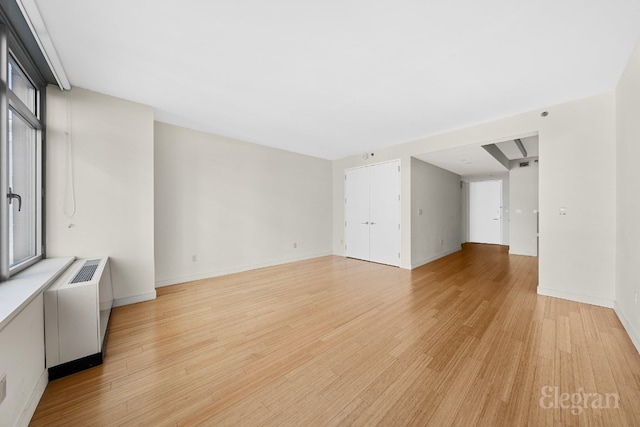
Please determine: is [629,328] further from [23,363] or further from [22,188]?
[22,188]

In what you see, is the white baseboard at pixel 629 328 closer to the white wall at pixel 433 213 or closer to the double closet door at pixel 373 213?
the white wall at pixel 433 213

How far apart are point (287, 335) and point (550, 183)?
395 centimetres

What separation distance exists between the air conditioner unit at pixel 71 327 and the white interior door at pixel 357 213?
478 cm

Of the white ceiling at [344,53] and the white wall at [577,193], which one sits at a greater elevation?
the white ceiling at [344,53]

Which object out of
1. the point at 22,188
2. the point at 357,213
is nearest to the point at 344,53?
the point at 22,188

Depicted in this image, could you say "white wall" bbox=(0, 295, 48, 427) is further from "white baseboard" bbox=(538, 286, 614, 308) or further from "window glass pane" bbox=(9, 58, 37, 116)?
"white baseboard" bbox=(538, 286, 614, 308)

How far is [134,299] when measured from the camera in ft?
10.1

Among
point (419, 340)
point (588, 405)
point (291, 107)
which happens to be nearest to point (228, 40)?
point (291, 107)

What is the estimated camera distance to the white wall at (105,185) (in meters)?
2.64

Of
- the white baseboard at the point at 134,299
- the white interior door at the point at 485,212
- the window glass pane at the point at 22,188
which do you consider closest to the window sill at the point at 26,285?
the window glass pane at the point at 22,188

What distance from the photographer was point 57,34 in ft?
6.36

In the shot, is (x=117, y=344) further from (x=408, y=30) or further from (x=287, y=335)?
(x=408, y=30)

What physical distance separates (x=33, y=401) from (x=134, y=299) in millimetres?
1745

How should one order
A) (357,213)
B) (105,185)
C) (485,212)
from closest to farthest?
1. (105,185)
2. (357,213)
3. (485,212)
